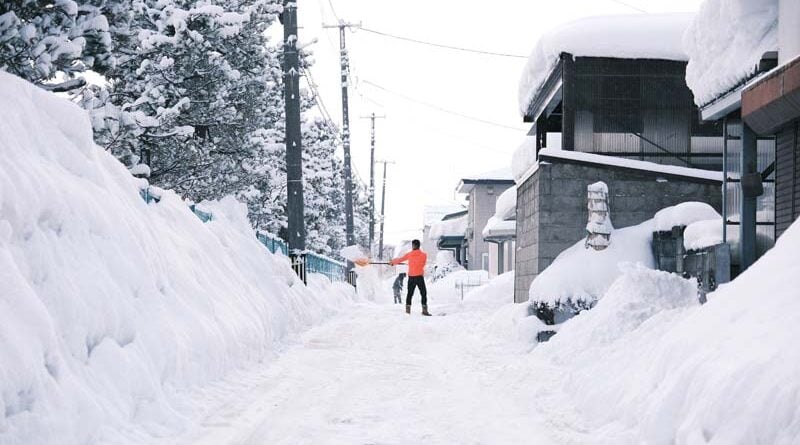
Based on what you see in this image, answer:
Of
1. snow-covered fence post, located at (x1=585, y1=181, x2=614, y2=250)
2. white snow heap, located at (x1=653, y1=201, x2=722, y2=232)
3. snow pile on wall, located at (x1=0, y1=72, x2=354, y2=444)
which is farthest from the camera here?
snow-covered fence post, located at (x1=585, y1=181, x2=614, y2=250)

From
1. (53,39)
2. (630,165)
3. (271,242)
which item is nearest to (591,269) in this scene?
(630,165)

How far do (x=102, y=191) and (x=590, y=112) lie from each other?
11.3 metres

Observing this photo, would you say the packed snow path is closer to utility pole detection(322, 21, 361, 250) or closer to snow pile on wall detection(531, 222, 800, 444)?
snow pile on wall detection(531, 222, 800, 444)

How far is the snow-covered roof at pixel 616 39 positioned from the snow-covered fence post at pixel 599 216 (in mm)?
4644

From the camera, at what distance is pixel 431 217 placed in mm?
87125

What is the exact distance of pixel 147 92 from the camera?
14.0m

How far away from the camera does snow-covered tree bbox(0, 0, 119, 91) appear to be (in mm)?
7574

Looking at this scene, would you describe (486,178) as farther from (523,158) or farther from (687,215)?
(687,215)

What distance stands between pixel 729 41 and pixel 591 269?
3741mm

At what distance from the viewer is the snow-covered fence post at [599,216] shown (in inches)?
477

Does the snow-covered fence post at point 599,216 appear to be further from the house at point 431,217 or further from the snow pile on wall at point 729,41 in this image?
the house at point 431,217

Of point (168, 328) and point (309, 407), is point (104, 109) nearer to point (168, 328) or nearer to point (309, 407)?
point (168, 328)

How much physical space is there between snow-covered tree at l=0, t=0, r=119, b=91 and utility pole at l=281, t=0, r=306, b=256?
6933mm

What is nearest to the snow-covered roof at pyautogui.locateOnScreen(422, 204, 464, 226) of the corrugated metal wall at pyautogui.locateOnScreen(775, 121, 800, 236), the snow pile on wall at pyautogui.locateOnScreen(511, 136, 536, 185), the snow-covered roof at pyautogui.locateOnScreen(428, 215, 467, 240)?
the snow-covered roof at pyautogui.locateOnScreen(428, 215, 467, 240)
